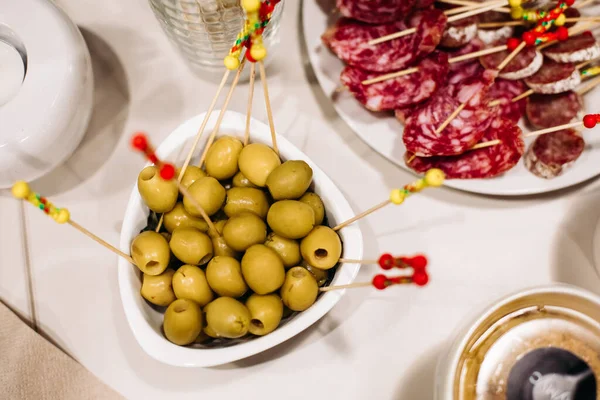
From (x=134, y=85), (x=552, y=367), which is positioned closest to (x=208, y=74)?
(x=134, y=85)

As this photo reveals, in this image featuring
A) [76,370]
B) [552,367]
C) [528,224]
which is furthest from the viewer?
[528,224]

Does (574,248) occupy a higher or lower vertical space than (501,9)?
lower

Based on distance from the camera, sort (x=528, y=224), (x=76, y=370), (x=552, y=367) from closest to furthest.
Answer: (x=552, y=367), (x=76, y=370), (x=528, y=224)

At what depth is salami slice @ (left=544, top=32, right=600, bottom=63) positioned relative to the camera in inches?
35.6

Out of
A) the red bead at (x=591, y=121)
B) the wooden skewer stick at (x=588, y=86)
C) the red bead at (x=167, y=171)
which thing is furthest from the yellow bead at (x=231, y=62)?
the wooden skewer stick at (x=588, y=86)

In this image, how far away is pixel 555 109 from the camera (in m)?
0.93

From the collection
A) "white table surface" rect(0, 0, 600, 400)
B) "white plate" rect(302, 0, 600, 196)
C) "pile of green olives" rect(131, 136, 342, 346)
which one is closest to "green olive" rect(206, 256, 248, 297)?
"pile of green olives" rect(131, 136, 342, 346)

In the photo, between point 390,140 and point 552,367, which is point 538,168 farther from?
point 552,367

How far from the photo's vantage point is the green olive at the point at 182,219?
2.51 ft

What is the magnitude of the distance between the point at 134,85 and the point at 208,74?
13 centimetres

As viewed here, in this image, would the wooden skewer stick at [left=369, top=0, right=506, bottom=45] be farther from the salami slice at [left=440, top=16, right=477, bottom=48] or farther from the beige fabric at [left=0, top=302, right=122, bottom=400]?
the beige fabric at [left=0, top=302, right=122, bottom=400]

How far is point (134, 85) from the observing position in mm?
996

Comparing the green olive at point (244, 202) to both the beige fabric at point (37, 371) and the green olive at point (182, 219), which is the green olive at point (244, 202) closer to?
the green olive at point (182, 219)

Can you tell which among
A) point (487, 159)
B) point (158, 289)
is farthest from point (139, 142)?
point (487, 159)
